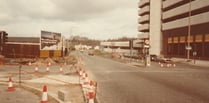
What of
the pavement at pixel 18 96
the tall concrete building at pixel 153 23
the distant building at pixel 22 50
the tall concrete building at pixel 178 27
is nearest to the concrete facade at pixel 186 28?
the tall concrete building at pixel 178 27

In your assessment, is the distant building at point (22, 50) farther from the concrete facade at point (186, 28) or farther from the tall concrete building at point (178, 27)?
the concrete facade at point (186, 28)

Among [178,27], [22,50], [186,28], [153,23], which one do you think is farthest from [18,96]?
[153,23]

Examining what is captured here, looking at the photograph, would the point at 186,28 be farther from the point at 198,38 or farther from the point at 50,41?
the point at 50,41

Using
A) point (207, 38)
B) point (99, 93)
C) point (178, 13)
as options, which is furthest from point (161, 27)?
point (99, 93)

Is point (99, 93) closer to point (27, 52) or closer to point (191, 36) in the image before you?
point (27, 52)

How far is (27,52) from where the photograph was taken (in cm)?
4562

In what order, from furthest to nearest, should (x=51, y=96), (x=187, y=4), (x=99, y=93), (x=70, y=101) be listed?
(x=187, y=4)
(x=99, y=93)
(x=51, y=96)
(x=70, y=101)

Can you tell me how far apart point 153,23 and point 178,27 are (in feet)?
49.5

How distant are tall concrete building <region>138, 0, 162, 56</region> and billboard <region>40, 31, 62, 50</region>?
112 ft

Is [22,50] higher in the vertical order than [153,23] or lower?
lower

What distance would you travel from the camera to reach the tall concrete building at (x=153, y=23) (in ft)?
255

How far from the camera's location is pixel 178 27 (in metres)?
65.6

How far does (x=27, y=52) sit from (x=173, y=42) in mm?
35150

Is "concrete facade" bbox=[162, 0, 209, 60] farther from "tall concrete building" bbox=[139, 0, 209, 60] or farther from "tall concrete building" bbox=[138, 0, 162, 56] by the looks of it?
"tall concrete building" bbox=[138, 0, 162, 56]
